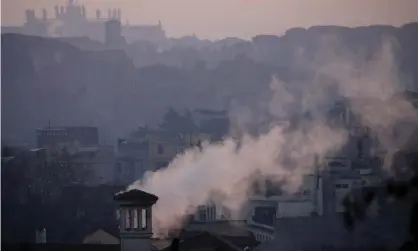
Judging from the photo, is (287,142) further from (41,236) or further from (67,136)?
(41,236)

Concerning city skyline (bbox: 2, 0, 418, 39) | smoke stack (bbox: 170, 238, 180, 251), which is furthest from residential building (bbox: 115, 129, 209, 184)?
city skyline (bbox: 2, 0, 418, 39)

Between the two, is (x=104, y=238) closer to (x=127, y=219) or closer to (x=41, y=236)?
(x=127, y=219)

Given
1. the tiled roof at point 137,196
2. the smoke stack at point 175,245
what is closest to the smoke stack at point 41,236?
the tiled roof at point 137,196

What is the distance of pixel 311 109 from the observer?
2885mm

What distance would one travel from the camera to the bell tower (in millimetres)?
2914

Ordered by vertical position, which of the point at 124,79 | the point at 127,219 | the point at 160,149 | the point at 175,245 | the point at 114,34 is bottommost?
the point at 175,245

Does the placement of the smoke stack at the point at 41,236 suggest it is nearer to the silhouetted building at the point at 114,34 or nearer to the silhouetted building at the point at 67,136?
the silhouetted building at the point at 67,136

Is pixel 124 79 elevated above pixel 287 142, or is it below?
above

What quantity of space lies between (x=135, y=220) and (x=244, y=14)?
2.89 feet

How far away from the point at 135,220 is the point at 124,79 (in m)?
0.54

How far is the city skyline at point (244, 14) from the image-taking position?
2.87 metres

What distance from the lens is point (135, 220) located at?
294 cm

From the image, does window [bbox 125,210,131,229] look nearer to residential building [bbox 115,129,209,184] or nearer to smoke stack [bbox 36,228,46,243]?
residential building [bbox 115,129,209,184]

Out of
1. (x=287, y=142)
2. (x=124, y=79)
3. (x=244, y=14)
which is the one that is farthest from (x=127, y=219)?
(x=244, y=14)
